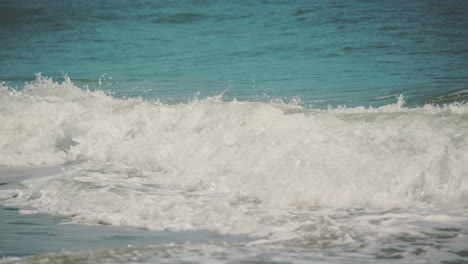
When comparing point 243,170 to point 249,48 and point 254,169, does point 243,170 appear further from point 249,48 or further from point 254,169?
point 249,48

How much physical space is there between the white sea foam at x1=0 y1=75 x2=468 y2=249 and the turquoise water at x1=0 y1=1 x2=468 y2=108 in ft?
14.6

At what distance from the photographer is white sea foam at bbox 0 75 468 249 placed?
5.03 m

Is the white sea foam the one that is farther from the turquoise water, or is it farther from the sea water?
the turquoise water

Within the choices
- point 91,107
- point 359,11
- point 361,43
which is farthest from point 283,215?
point 359,11

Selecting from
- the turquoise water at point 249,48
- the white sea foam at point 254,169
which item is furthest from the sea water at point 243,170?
the turquoise water at point 249,48

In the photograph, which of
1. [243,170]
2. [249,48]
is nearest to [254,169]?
[243,170]

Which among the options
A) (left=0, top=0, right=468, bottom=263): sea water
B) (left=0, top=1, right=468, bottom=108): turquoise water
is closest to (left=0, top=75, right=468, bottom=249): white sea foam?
(left=0, top=0, right=468, bottom=263): sea water

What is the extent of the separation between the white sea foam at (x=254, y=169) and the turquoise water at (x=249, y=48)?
14.6 ft

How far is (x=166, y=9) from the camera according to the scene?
36656 millimetres

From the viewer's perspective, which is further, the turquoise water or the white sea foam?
the turquoise water

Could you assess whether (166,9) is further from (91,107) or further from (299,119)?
(299,119)

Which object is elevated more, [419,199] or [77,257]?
[419,199]

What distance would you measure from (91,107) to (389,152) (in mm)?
6200

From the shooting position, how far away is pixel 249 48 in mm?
25281
